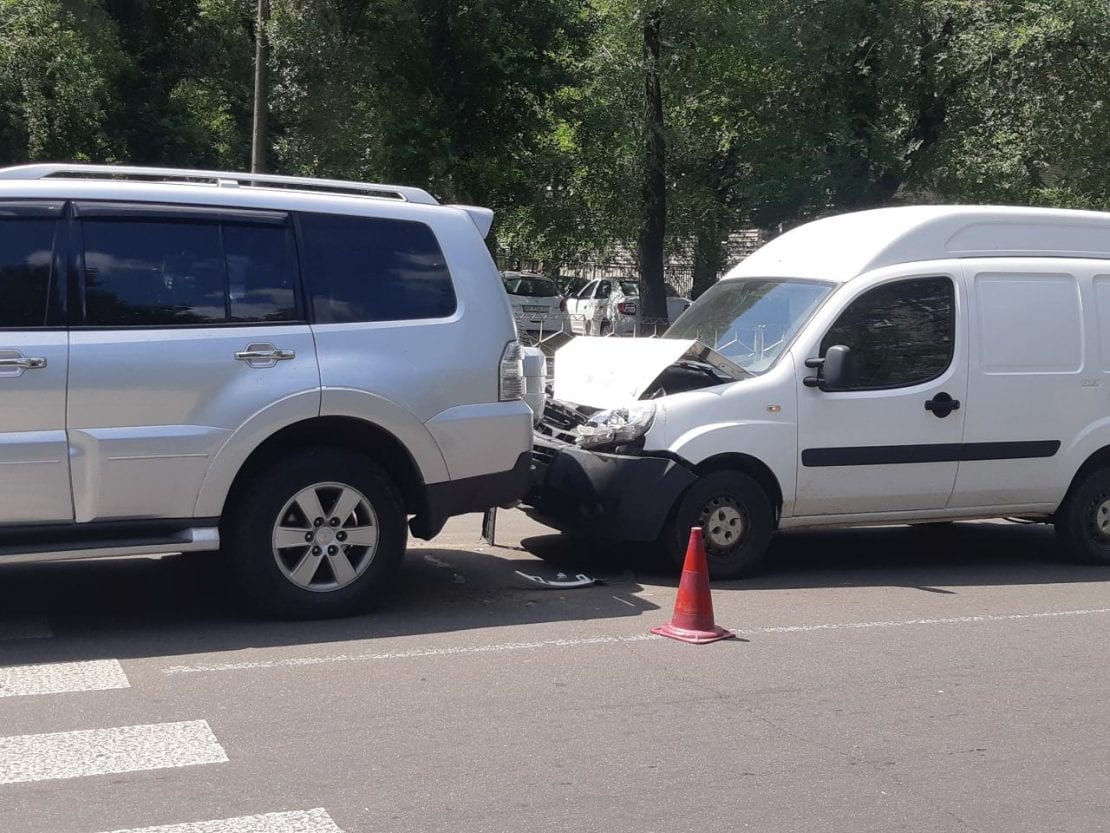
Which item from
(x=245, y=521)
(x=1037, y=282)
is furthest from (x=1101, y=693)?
(x=245, y=521)

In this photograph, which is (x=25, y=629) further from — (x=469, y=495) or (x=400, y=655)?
(x=469, y=495)

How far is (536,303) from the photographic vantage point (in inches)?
1364

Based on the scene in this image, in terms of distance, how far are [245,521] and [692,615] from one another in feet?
7.42

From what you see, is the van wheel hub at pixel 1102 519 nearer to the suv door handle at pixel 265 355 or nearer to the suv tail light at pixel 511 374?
the suv tail light at pixel 511 374

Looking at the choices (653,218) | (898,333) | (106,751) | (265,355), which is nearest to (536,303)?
(653,218)

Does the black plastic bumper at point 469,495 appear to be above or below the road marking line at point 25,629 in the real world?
above

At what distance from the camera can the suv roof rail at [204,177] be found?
6.74 m

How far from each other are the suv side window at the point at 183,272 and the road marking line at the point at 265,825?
2898 millimetres

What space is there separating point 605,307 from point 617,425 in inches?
1085

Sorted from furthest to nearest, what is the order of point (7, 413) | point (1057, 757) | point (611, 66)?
1. point (611, 66)
2. point (7, 413)
3. point (1057, 757)

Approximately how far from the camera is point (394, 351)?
23.2ft

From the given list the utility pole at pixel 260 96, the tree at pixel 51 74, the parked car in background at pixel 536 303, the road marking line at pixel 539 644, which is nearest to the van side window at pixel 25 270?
the road marking line at pixel 539 644

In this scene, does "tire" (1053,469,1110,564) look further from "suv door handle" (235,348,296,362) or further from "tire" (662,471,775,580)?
"suv door handle" (235,348,296,362)

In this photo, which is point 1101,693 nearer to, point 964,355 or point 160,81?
point 964,355
